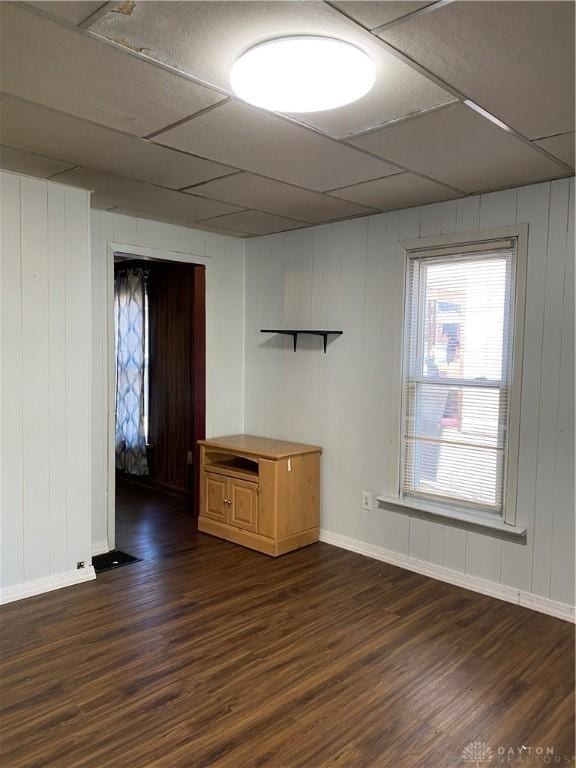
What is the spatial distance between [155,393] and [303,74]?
448cm

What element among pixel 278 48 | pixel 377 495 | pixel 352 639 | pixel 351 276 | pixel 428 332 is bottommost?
pixel 352 639

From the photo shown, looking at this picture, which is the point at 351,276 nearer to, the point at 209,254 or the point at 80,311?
the point at 209,254

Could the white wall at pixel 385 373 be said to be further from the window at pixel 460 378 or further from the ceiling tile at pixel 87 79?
the ceiling tile at pixel 87 79

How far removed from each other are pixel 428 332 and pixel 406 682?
210 cm

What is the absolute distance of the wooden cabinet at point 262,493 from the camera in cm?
405

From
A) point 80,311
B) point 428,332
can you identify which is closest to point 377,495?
point 428,332

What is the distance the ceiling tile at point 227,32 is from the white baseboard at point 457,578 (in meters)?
2.69

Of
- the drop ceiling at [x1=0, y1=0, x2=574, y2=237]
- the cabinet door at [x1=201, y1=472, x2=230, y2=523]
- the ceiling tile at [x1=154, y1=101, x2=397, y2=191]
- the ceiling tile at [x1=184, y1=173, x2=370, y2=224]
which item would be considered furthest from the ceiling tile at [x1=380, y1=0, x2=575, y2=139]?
the cabinet door at [x1=201, y1=472, x2=230, y2=523]

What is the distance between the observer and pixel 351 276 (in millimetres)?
4168


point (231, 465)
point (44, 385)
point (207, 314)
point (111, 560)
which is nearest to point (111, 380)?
point (44, 385)

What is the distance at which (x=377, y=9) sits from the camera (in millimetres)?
1599

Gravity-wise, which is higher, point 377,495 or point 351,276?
point 351,276

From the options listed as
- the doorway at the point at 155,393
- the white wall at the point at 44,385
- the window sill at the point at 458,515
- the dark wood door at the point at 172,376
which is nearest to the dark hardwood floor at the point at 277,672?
the white wall at the point at 44,385

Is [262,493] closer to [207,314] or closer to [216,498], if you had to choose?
[216,498]
